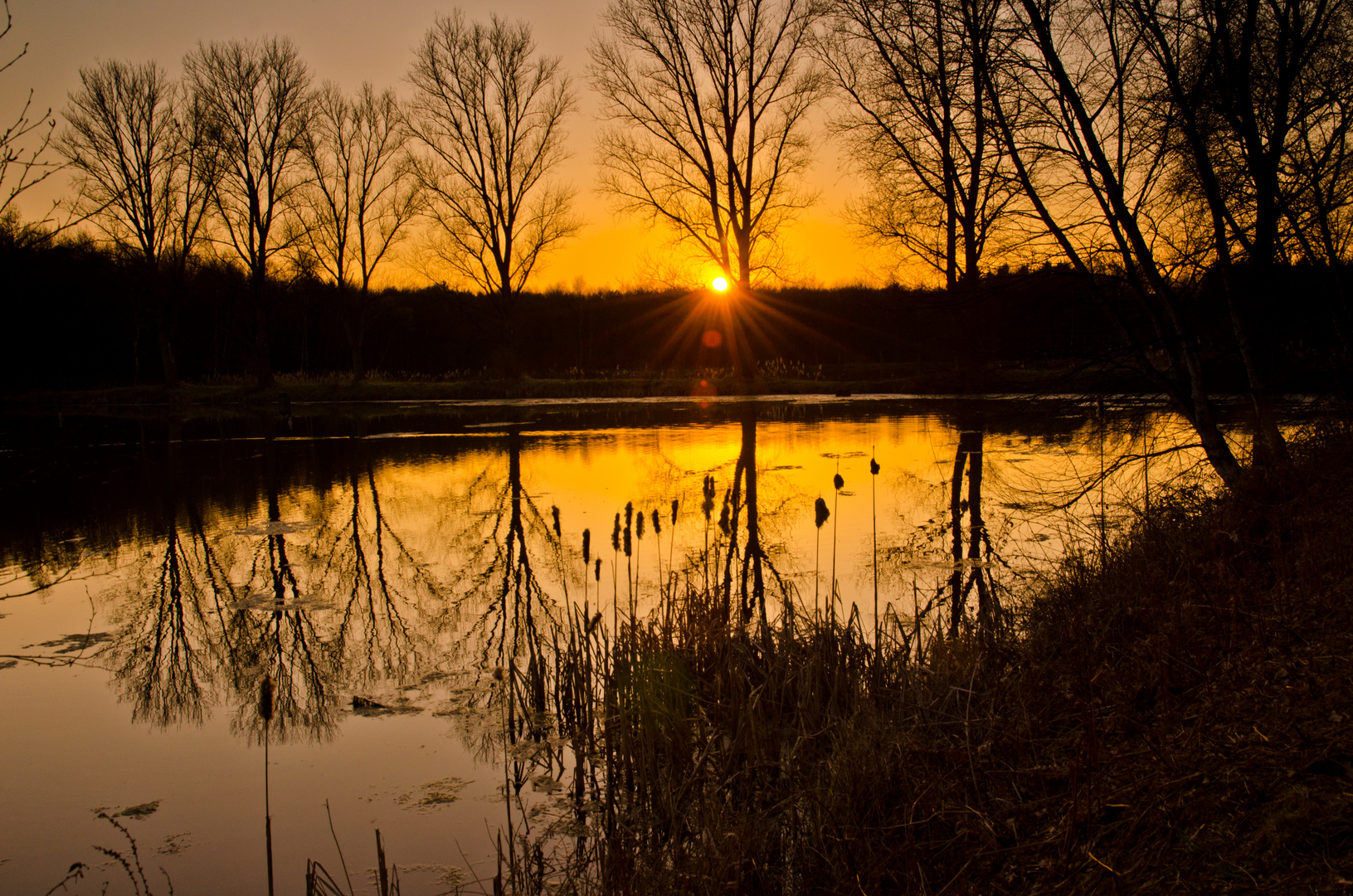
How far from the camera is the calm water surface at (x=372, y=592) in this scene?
3.13 m

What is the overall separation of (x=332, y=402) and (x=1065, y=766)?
28.3 meters

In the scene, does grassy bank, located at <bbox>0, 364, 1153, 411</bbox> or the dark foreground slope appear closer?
the dark foreground slope

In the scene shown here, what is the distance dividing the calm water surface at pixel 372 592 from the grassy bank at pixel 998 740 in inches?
13.9

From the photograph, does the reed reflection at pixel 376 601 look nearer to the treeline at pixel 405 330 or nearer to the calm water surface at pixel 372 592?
the calm water surface at pixel 372 592

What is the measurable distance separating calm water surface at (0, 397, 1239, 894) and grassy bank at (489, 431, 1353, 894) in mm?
Result: 354

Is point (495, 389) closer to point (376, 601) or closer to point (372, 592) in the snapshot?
point (372, 592)

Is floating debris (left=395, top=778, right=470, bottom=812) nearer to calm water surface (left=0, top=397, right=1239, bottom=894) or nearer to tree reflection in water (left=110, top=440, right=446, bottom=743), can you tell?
calm water surface (left=0, top=397, right=1239, bottom=894)

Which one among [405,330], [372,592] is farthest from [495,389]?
[372,592]

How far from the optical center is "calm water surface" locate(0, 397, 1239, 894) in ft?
10.3

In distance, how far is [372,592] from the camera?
5.96m

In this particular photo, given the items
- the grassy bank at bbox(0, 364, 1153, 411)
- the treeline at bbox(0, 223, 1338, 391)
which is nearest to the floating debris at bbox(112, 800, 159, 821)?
the treeline at bbox(0, 223, 1338, 391)

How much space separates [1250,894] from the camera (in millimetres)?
1847

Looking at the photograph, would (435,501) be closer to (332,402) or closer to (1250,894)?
(1250,894)

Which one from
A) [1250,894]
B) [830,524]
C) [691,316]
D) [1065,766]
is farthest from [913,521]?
[691,316]
